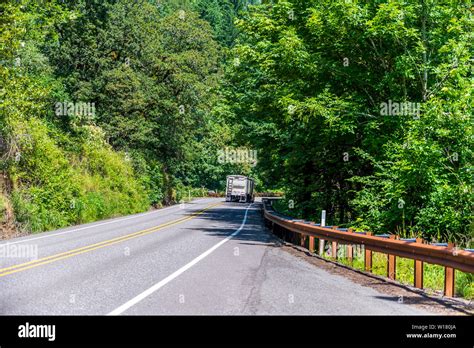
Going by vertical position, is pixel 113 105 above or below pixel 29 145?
above

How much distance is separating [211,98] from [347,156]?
29447mm

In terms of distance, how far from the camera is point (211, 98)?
1912 inches

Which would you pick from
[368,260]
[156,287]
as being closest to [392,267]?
[368,260]

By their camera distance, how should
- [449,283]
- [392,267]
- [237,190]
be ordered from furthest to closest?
[237,190] → [392,267] → [449,283]

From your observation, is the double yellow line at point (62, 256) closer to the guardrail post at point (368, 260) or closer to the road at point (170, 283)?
the road at point (170, 283)

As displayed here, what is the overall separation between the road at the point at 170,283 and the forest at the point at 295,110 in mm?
4369

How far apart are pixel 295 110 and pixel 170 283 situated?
9.66 meters

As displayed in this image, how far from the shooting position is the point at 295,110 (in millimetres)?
17406

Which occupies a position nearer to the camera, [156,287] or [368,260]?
[156,287]

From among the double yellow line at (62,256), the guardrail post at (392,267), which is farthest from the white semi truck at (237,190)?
the guardrail post at (392,267)

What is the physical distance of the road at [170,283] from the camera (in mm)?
7129

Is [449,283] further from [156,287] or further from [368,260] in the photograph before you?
[156,287]
